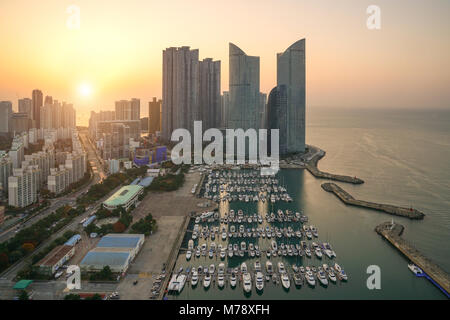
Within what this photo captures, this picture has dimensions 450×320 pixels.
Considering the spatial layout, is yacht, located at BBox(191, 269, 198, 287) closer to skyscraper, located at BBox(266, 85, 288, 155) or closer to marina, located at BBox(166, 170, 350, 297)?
marina, located at BBox(166, 170, 350, 297)

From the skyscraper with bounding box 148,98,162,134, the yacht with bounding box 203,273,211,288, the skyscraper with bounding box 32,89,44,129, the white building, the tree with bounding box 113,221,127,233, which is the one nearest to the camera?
the yacht with bounding box 203,273,211,288

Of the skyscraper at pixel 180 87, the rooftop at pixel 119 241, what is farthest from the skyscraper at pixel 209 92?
the rooftop at pixel 119 241

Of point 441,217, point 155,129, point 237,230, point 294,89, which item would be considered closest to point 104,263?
point 237,230

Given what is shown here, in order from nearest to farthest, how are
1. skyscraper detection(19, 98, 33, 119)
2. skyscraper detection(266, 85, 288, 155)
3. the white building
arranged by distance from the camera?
the white building → skyscraper detection(266, 85, 288, 155) → skyscraper detection(19, 98, 33, 119)

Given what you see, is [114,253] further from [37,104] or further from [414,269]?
[37,104]

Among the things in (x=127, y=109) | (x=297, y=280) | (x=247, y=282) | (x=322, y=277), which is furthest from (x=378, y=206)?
(x=127, y=109)

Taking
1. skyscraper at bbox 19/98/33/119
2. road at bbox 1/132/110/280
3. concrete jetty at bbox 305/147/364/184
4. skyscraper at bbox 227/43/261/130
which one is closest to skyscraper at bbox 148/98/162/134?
skyscraper at bbox 19/98/33/119

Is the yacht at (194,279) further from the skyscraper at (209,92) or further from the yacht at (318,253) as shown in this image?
the skyscraper at (209,92)
